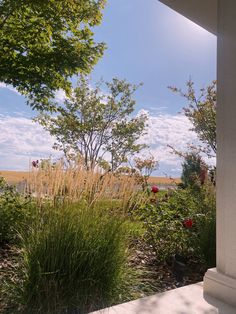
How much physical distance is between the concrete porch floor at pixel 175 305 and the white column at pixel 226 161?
85 millimetres

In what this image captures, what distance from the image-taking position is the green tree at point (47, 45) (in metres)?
4.84

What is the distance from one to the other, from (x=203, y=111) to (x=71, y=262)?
25.2 ft

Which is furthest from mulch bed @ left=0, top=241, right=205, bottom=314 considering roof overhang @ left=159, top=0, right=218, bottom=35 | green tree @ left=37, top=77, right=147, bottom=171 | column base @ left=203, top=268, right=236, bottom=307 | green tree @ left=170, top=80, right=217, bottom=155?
green tree @ left=37, top=77, right=147, bottom=171

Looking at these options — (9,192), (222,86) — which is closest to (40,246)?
(222,86)

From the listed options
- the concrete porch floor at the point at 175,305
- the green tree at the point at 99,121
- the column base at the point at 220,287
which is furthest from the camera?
the green tree at the point at 99,121

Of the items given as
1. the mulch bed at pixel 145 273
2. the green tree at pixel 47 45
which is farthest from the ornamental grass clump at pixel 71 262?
the green tree at pixel 47 45

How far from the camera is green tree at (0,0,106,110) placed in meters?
4.84

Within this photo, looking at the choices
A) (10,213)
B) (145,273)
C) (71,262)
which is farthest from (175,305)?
(10,213)

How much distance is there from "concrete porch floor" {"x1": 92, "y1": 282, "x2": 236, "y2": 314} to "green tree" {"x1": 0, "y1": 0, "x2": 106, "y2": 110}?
3.92m

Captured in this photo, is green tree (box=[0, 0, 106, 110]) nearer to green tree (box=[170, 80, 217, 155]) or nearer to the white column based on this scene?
the white column

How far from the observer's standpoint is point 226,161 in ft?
6.60

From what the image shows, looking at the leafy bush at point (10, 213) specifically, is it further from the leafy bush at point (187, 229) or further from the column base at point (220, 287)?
the column base at point (220, 287)

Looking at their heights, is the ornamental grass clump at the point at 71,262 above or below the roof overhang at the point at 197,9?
below

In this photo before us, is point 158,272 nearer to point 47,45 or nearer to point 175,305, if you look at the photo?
point 175,305
